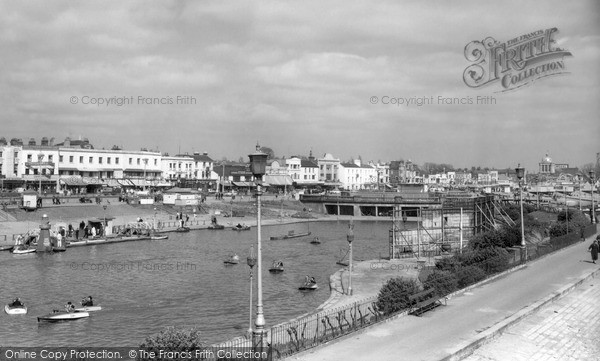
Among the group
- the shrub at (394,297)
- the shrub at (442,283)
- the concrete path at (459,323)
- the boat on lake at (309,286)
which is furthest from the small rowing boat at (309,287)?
the shrub at (394,297)

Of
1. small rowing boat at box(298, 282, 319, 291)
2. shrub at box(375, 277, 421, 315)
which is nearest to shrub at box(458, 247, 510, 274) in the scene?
shrub at box(375, 277, 421, 315)

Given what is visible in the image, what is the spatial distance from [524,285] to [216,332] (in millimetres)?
15328

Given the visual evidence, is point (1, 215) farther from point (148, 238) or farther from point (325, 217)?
point (325, 217)

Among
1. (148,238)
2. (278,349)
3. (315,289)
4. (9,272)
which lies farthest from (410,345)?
(148,238)

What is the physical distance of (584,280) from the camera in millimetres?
29453

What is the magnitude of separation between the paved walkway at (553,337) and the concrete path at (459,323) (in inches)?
14.0

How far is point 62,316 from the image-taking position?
91.9 feet

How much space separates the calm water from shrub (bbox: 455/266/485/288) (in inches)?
342

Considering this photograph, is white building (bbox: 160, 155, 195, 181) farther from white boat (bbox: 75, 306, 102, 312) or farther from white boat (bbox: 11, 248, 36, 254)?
white boat (bbox: 75, 306, 102, 312)

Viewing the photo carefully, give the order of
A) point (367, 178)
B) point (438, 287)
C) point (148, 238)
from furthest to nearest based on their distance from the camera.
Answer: point (367, 178), point (148, 238), point (438, 287)

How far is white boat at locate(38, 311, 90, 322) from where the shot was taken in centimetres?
2783

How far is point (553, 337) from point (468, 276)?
7.84 meters

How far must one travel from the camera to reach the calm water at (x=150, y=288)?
1060 inches

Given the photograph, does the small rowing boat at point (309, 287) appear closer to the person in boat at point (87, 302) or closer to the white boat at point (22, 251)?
the person in boat at point (87, 302)
